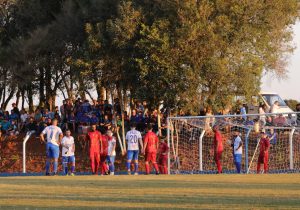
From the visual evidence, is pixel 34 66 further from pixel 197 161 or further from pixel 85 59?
pixel 197 161

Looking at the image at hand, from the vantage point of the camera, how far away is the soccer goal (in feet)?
123

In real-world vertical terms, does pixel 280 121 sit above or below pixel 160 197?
above

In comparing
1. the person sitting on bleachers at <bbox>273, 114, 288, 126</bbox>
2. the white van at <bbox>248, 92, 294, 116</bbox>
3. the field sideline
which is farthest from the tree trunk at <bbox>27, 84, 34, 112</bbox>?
the field sideline

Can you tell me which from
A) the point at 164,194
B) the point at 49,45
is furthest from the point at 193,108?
the point at 164,194

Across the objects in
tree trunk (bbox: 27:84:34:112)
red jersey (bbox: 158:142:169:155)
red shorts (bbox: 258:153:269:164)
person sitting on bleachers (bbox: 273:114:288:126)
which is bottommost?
red shorts (bbox: 258:153:269:164)

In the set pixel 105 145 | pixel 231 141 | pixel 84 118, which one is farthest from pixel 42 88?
pixel 105 145

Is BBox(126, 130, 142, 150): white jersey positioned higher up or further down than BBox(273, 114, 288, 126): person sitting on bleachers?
further down

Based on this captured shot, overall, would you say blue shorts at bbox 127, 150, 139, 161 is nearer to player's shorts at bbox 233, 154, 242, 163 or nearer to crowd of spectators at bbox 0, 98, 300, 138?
player's shorts at bbox 233, 154, 242, 163

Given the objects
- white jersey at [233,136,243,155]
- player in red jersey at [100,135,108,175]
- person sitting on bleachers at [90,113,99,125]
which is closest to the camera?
white jersey at [233,136,243,155]

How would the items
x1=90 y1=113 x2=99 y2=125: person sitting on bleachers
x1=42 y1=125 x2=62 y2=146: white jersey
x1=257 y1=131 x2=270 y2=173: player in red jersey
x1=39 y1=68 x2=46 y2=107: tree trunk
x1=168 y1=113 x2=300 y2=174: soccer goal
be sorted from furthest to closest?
x1=39 y1=68 x2=46 y2=107: tree trunk → x1=90 y1=113 x2=99 y2=125: person sitting on bleachers → x1=168 y1=113 x2=300 y2=174: soccer goal → x1=257 y1=131 x2=270 y2=173: player in red jersey → x1=42 y1=125 x2=62 y2=146: white jersey

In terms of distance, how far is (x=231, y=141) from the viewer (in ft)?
128

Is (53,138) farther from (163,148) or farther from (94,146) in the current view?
(163,148)

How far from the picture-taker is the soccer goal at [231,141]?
37594 mm

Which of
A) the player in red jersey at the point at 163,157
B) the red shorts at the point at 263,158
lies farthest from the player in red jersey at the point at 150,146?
the red shorts at the point at 263,158
